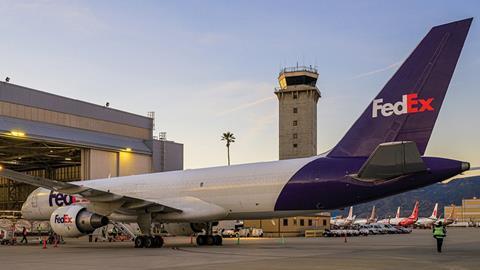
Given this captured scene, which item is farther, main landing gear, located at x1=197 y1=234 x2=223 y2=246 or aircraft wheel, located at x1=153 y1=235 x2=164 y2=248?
main landing gear, located at x1=197 y1=234 x2=223 y2=246

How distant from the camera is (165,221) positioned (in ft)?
91.9

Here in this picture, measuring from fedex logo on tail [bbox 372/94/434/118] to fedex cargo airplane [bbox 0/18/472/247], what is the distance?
4cm

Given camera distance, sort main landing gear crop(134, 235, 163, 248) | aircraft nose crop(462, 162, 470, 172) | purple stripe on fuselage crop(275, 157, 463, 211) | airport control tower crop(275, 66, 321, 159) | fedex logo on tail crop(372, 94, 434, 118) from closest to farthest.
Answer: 1. aircraft nose crop(462, 162, 470, 172)
2. purple stripe on fuselage crop(275, 157, 463, 211)
3. fedex logo on tail crop(372, 94, 434, 118)
4. main landing gear crop(134, 235, 163, 248)
5. airport control tower crop(275, 66, 321, 159)

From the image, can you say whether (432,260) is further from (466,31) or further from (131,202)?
(131,202)

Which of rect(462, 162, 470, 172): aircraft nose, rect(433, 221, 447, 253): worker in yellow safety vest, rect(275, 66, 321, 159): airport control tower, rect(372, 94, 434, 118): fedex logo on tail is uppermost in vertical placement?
rect(275, 66, 321, 159): airport control tower

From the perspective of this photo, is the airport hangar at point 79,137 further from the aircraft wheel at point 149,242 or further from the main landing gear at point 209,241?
the main landing gear at point 209,241

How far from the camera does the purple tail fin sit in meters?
19.6

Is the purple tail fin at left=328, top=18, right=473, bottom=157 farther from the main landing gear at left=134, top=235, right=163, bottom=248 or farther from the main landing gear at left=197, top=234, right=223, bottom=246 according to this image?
the main landing gear at left=134, top=235, right=163, bottom=248

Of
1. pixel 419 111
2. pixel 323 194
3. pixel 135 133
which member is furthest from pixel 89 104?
pixel 419 111

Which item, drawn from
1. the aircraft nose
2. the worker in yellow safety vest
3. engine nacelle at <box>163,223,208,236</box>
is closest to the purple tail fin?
the aircraft nose

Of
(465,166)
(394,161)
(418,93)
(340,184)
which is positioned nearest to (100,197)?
(340,184)

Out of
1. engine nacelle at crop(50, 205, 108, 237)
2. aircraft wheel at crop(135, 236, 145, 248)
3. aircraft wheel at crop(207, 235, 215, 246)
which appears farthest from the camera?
aircraft wheel at crop(207, 235, 215, 246)

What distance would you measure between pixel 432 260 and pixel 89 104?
36.5 m

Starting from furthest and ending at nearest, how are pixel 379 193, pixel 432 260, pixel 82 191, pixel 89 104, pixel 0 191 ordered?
pixel 0 191 < pixel 89 104 < pixel 82 191 < pixel 379 193 < pixel 432 260
